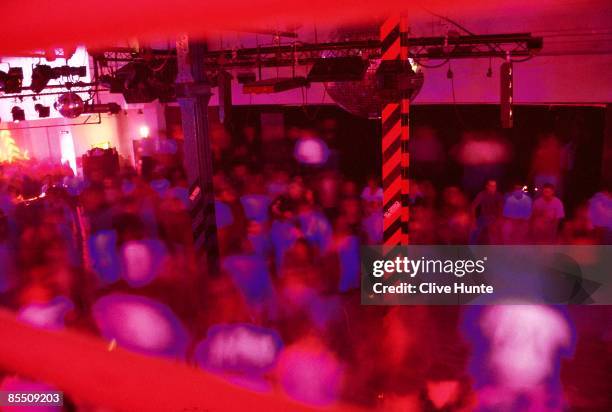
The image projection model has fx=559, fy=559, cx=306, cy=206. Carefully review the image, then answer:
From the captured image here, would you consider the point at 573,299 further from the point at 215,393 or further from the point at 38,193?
the point at 38,193

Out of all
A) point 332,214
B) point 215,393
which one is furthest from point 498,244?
point 215,393

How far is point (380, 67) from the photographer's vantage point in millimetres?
3025

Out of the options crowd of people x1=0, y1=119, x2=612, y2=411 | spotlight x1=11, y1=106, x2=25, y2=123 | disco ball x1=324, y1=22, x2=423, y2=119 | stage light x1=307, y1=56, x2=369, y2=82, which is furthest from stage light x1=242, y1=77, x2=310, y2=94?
spotlight x1=11, y1=106, x2=25, y2=123

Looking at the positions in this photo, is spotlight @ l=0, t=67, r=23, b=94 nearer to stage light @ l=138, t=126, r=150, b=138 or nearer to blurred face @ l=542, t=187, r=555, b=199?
stage light @ l=138, t=126, r=150, b=138

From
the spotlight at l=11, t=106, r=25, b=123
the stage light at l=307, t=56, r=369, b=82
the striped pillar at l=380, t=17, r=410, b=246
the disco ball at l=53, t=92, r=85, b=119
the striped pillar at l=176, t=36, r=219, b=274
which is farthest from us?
the spotlight at l=11, t=106, r=25, b=123

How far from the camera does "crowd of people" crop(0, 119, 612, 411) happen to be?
4367mm

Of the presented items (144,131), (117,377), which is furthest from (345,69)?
(144,131)

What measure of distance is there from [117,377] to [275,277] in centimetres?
668

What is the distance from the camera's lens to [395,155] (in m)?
3.23
